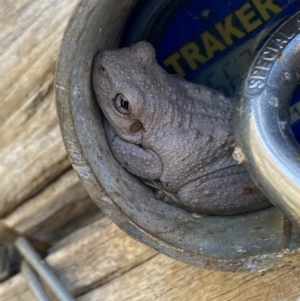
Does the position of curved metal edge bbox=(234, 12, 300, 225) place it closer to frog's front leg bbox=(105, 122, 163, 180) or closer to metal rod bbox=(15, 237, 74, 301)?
frog's front leg bbox=(105, 122, 163, 180)

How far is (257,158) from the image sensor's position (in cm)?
A: 48

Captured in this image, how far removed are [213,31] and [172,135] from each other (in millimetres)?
153

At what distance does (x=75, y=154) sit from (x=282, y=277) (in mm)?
310

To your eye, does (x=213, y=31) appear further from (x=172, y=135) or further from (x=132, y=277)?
(x=132, y=277)

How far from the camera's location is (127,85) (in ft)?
2.26


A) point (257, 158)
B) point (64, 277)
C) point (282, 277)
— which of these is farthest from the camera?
point (64, 277)

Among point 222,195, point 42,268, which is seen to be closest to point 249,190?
point 222,195

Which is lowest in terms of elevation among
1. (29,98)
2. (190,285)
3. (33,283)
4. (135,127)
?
(190,285)

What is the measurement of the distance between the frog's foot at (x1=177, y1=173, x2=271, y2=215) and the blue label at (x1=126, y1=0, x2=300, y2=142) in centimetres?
10

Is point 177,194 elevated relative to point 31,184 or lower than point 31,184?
lower

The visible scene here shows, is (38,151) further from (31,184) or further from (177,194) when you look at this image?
(177,194)

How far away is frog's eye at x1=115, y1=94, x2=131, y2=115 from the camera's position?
0.69 meters

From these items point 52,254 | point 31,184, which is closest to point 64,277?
point 52,254

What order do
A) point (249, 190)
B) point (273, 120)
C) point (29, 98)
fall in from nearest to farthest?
point (273, 120) → point (249, 190) → point (29, 98)
